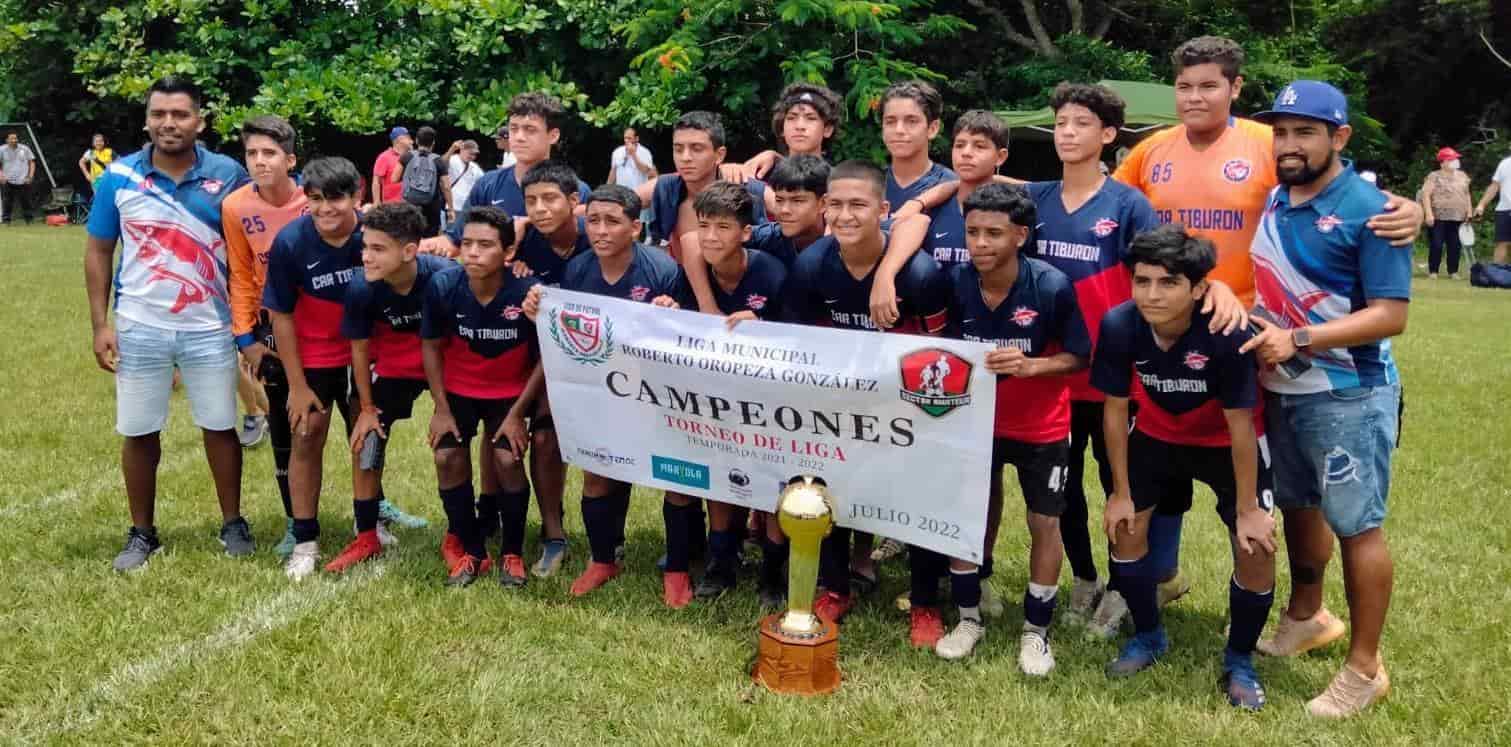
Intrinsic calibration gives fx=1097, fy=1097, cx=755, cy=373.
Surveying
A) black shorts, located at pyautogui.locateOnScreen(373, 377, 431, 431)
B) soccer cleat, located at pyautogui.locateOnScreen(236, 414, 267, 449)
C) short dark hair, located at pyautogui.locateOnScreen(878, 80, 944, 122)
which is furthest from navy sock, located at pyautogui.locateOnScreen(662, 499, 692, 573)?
soccer cleat, located at pyautogui.locateOnScreen(236, 414, 267, 449)

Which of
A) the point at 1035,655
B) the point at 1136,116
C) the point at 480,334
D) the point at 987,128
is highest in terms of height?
the point at 1136,116

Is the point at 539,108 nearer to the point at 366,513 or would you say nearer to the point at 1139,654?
the point at 366,513

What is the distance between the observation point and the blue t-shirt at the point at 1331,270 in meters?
3.60

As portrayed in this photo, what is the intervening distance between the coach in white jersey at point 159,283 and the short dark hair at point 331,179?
63 centimetres

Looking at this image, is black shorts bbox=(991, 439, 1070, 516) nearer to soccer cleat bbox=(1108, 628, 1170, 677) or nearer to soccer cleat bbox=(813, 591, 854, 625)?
soccer cleat bbox=(1108, 628, 1170, 677)

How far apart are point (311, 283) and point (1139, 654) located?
3.99 m

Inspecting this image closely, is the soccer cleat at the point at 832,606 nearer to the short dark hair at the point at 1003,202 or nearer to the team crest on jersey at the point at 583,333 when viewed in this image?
the team crest on jersey at the point at 583,333

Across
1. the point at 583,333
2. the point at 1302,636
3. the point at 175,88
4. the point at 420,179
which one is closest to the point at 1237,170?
the point at 1302,636

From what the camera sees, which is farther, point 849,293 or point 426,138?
point 426,138

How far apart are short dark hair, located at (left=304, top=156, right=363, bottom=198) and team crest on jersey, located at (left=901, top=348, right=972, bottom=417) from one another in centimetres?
268

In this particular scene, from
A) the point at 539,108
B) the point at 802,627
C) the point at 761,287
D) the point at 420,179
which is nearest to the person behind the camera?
the point at 802,627

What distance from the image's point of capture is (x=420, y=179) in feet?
53.9

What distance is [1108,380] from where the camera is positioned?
3998 millimetres

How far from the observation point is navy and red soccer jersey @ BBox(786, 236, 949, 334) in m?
4.29
